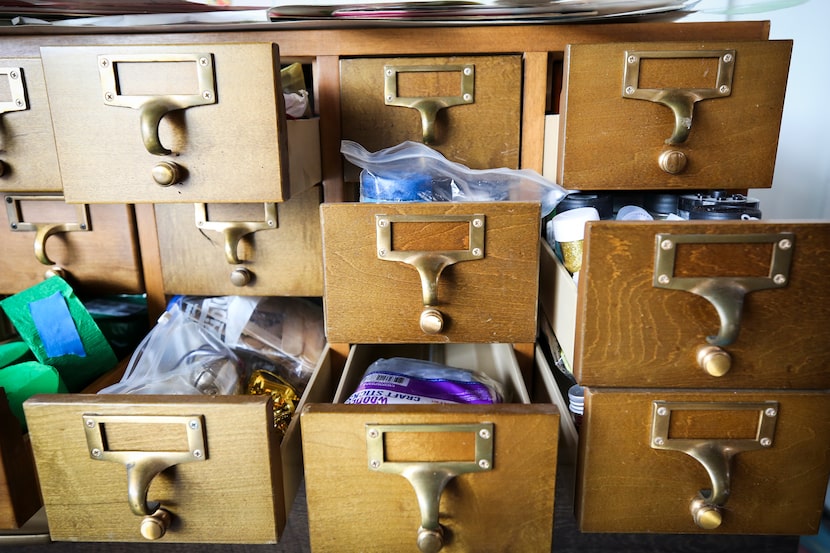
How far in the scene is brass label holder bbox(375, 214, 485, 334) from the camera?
611mm

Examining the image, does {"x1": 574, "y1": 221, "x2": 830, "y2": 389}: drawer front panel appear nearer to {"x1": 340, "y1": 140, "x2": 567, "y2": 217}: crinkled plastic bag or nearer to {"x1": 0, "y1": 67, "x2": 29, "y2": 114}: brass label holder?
{"x1": 340, "y1": 140, "x2": 567, "y2": 217}: crinkled plastic bag

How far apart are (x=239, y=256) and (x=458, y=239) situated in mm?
402

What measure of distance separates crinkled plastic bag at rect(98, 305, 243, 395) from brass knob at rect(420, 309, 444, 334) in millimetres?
343

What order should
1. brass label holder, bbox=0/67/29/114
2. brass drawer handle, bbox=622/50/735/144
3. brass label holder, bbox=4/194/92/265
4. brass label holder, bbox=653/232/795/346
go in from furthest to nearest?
brass label holder, bbox=4/194/92/265 → brass label holder, bbox=0/67/29/114 → brass drawer handle, bbox=622/50/735/144 → brass label holder, bbox=653/232/795/346

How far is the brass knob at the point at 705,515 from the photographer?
0.57 metres

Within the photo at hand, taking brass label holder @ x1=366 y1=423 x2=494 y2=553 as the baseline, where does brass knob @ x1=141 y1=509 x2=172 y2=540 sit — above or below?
below

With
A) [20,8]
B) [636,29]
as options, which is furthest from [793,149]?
[20,8]

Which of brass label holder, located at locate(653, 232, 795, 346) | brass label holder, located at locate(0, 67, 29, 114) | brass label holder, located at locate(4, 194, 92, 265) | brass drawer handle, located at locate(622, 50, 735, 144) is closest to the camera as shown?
brass label holder, located at locate(653, 232, 795, 346)

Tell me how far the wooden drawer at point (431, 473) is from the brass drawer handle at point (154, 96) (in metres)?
0.34

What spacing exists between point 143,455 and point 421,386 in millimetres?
340

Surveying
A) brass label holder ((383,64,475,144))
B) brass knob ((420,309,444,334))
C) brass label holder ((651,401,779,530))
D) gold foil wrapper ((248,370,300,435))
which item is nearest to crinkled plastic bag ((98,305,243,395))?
gold foil wrapper ((248,370,300,435))

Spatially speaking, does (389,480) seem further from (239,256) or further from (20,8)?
(20,8)

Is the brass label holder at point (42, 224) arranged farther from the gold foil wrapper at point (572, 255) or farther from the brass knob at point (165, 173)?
the gold foil wrapper at point (572, 255)

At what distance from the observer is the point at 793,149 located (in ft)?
4.12
